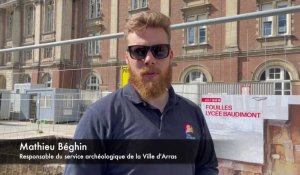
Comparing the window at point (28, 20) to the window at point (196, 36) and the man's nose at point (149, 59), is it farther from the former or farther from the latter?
the man's nose at point (149, 59)

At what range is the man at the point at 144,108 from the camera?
6.24ft

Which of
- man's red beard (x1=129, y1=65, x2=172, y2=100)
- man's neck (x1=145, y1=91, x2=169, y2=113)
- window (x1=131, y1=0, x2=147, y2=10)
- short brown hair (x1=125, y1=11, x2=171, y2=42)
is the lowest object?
man's neck (x1=145, y1=91, x2=169, y2=113)

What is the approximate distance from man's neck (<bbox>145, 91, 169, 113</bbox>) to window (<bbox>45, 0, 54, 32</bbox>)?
3456 cm

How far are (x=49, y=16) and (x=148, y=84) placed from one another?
35891 millimetres

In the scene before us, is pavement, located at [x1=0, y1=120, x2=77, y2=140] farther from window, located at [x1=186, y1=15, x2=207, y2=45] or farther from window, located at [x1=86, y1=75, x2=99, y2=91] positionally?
window, located at [x1=186, y1=15, x2=207, y2=45]

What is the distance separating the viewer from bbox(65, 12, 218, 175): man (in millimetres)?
1903

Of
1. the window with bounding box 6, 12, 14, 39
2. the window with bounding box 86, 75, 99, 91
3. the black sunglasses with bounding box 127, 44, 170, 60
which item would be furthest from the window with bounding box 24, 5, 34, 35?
the black sunglasses with bounding box 127, 44, 170, 60

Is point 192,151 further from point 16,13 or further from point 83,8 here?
point 16,13

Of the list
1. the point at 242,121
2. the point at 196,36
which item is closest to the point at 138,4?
the point at 196,36

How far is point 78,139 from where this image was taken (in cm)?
Result: 189

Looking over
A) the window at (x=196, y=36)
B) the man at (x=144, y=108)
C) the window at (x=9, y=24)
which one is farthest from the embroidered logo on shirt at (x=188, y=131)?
the window at (x=9, y=24)

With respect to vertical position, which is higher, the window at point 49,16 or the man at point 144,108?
the window at point 49,16

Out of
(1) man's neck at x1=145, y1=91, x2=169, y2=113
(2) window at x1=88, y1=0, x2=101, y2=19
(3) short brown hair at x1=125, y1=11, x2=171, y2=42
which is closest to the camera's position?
(3) short brown hair at x1=125, y1=11, x2=171, y2=42

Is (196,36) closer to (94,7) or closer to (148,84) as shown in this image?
(148,84)
